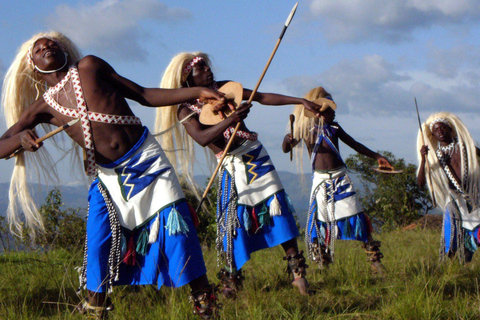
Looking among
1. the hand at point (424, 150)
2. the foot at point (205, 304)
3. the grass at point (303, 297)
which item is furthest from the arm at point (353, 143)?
the foot at point (205, 304)

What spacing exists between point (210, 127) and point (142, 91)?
58 centimetres

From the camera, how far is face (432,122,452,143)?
5957 mm

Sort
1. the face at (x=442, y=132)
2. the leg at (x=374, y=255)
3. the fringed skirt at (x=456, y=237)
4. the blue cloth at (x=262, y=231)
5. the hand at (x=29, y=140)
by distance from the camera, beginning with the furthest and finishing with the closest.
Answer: the face at (x=442, y=132), the fringed skirt at (x=456, y=237), the leg at (x=374, y=255), the blue cloth at (x=262, y=231), the hand at (x=29, y=140)

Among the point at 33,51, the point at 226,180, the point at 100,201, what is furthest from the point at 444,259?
the point at 33,51

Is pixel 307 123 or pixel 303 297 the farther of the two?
pixel 307 123

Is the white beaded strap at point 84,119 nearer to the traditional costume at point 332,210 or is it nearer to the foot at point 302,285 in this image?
the foot at point 302,285

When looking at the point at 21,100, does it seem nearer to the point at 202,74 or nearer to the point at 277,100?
the point at 202,74

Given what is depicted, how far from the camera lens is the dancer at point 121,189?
337cm

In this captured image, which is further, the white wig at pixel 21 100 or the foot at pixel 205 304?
the white wig at pixel 21 100

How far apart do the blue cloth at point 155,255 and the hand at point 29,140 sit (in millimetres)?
478

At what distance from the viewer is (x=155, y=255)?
341cm

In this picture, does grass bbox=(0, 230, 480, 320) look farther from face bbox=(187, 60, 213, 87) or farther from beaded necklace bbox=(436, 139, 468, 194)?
face bbox=(187, 60, 213, 87)

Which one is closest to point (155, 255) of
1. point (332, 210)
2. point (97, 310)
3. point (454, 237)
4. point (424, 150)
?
point (97, 310)

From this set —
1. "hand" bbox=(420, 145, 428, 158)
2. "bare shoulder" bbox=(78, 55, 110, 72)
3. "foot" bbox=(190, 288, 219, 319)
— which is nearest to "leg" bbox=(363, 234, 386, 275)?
"hand" bbox=(420, 145, 428, 158)
